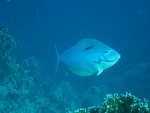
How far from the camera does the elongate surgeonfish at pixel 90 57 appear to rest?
2.99 metres

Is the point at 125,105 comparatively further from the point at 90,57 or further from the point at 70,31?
the point at 70,31

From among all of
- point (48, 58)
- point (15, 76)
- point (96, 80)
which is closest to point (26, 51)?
point (48, 58)

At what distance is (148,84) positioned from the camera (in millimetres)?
15773

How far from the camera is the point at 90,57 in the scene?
3.26m

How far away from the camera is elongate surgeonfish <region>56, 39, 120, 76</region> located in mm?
2986

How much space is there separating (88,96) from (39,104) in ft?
17.9

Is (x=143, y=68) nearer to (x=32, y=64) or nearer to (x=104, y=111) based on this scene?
(x=32, y=64)

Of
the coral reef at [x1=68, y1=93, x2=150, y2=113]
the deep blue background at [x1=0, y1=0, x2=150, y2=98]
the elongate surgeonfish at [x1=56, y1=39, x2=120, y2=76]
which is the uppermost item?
the deep blue background at [x1=0, y1=0, x2=150, y2=98]

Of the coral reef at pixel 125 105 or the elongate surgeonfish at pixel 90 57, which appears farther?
the coral reef at pixel 125 105

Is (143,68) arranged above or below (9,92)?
above

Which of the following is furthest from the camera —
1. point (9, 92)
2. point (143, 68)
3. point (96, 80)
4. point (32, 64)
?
point (96, 80)

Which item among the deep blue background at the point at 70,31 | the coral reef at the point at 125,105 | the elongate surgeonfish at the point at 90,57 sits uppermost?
the deep blue background at the point at 70,31

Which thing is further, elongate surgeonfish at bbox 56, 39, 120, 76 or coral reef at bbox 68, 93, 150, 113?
coral reef at bbox 68, 93, 150, 113

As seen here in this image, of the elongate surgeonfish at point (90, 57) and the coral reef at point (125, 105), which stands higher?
the elongate surgeonfish at point (90, 57)
